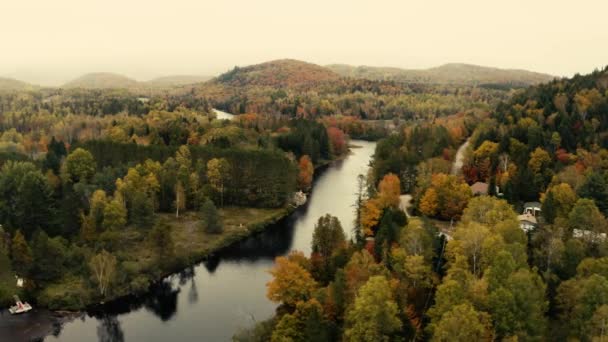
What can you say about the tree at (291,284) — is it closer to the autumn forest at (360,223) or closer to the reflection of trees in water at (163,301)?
the autumn forest at (360,223)

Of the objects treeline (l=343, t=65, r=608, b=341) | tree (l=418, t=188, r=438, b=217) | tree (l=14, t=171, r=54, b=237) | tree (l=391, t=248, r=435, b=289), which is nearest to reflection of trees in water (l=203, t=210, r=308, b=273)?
treeline (l=343, t=65, r=608, b=341)

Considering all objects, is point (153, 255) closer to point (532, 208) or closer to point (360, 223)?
point (360, 223)

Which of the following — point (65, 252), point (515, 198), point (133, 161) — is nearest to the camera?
point (65, 252)

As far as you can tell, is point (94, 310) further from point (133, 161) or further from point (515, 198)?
point (515, 198)

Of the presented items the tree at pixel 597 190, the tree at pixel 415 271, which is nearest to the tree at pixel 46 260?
the tree at pixel 415 271

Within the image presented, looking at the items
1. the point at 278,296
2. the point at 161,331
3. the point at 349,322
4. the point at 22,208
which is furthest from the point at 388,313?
the point at 22,208

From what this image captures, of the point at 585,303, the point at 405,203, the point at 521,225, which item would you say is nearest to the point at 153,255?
the point at 405,203
